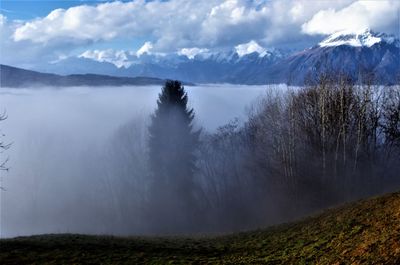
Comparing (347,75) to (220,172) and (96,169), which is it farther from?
(96,169)

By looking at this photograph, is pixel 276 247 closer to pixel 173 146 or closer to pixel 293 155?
pixel 173 146

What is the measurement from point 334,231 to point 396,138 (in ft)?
113

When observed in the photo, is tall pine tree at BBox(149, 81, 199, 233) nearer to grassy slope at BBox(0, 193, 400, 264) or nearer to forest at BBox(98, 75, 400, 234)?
forest at BBox(98, 75, 400, 234)

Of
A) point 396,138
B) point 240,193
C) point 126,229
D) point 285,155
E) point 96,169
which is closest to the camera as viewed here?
point 396,138

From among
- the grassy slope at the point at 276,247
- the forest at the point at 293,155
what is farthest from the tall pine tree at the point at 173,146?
the grassy slope at the point at 276,247

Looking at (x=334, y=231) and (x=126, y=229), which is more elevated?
(x=334, y=231)

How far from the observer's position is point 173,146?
5172cm

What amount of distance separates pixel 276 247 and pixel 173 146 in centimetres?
3245

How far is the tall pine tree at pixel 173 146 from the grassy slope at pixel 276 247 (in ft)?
89.2

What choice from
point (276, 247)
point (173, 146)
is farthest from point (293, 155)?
A: point (276, 247)

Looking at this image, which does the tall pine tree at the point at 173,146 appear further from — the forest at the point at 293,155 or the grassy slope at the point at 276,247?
the grassy slope at the point at 276,247

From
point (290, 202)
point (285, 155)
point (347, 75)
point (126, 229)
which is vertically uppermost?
point (347, 75)

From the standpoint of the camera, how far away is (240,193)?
70.9 m

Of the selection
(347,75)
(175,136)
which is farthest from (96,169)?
(347,75)
